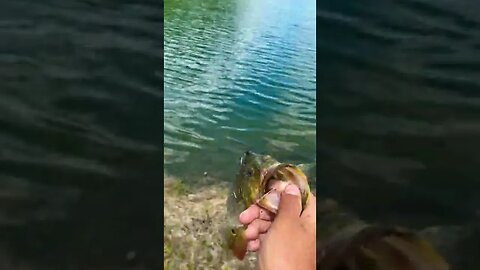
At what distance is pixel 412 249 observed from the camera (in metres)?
1.20

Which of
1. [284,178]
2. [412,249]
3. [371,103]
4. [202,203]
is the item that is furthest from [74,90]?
[412,249]

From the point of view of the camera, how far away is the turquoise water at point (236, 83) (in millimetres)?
1230

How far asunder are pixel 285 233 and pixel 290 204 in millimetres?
64

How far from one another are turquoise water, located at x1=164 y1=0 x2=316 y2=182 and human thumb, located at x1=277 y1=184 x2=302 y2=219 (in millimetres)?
68

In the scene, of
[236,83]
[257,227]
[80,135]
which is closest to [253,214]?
[257,227]

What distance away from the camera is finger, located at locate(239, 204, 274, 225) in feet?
4.06

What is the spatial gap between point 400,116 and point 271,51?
31cm

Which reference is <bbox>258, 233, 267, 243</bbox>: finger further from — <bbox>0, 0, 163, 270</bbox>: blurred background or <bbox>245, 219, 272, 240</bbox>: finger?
<bbox>0, 0, 163, 270</bbox>: blurred background

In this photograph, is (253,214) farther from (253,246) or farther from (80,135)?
(80,135)

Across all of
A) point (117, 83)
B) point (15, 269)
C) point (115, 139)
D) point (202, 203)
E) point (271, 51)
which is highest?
point (271, 51)

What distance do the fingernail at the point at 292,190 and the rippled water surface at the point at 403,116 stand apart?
0.05 m

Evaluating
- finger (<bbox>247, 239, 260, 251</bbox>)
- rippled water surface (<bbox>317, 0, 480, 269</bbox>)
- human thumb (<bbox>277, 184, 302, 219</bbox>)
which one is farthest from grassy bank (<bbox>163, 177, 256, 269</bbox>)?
rippled water surface (<bbox>317, 0, 480, 269</bbox>)

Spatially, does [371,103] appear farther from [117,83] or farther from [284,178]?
[117,83]

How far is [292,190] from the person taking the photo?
48.7 inches
